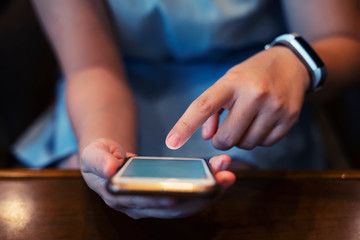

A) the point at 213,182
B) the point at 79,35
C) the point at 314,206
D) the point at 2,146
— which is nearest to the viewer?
the point at 213,182

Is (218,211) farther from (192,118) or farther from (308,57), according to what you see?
(308,57)

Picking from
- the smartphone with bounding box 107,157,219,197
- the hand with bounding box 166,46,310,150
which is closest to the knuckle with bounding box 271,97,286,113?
the hand with bounding box 166,46,310,150

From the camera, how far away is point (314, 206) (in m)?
0.31

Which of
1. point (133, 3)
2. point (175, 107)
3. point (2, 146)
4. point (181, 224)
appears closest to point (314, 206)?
point (181, 224)

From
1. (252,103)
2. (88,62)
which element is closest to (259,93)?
(252,103)

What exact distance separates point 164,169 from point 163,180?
0.04 meters

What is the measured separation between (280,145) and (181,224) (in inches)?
9.5

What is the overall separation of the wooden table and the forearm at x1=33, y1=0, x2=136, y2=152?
0.10m

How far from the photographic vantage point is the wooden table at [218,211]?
28 cm

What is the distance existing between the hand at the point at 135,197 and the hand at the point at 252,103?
0.15 feet

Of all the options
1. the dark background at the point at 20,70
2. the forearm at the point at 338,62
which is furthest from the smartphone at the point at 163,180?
the dark background at the point at 20,70

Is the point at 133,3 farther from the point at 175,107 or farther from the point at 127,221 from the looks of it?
the point at 127,221

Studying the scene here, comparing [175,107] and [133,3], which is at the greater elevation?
[133,3]

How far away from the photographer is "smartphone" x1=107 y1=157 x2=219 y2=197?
0.66 feet
